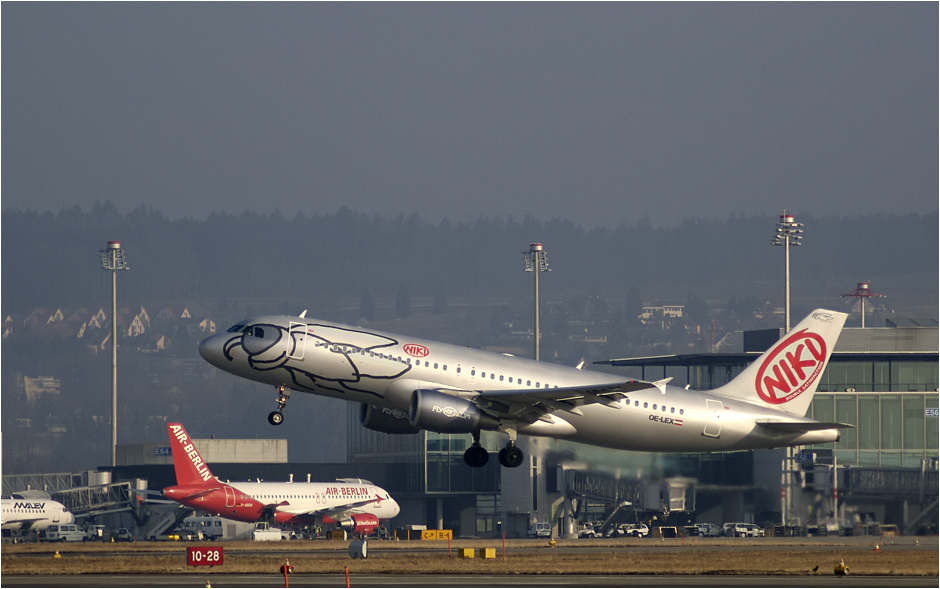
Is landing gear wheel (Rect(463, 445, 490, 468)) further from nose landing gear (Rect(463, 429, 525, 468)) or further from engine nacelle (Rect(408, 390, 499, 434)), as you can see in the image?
engine nacelle (Rect(408, 390, 499, 434))

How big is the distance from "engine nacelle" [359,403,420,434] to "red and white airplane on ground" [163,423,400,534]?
122 feet

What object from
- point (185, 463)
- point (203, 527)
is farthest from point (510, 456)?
point (203, 527)

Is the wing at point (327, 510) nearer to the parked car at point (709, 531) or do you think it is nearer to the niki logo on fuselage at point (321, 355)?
the parked car at point (709, 531)

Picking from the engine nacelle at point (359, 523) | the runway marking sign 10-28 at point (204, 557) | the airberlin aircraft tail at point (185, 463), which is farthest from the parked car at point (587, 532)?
the runway marking sign 10-28 at point (204, 557)

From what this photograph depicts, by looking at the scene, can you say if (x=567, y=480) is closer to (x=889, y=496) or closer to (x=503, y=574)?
(x=889, y=496)

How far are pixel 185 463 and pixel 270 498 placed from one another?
6.55m

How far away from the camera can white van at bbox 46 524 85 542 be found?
94312 mm

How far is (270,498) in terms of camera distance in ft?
312

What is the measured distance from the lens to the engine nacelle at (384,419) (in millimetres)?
56656

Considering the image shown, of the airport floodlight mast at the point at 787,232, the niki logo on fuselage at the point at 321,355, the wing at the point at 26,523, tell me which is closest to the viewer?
the niki logo on fuselage at the point at 321,355

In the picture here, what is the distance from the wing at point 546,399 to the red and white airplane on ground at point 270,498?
43.4m

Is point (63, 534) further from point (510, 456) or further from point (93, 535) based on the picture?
point (510, 456)

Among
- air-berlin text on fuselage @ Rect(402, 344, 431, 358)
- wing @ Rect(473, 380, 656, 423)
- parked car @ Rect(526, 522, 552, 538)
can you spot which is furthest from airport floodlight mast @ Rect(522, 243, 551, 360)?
air-berlin text on fuselage @ Rect(402, 344, 431, 358)

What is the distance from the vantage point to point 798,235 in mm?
137000
